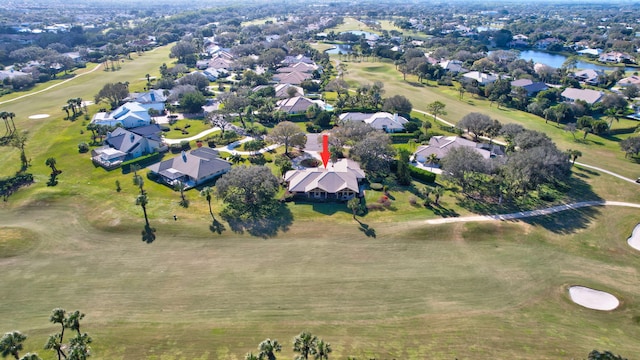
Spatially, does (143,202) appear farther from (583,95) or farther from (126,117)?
(583,95)

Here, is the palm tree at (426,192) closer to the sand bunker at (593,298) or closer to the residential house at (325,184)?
the residential house at (325,184)

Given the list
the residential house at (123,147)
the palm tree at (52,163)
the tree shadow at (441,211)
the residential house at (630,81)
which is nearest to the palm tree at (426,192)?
the tree shadow at (441,211)

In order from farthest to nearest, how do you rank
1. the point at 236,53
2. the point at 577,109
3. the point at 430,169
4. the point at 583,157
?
1. the point at 236,53
2. the point at 577,109
3. the point at 583,157
4. the point at 430,169

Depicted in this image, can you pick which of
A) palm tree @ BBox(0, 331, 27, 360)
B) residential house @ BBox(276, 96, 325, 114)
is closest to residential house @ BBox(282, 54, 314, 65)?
residential house @ BBox(276, 96, 325, 114)

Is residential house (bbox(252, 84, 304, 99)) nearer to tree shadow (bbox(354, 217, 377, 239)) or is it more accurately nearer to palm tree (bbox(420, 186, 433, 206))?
palm tree (bbox(420, 186, 433, 206))

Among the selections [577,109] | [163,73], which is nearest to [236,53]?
[163,73]

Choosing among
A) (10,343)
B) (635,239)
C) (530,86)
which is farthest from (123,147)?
(530,86)

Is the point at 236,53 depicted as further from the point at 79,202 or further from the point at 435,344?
the point at 435,344
